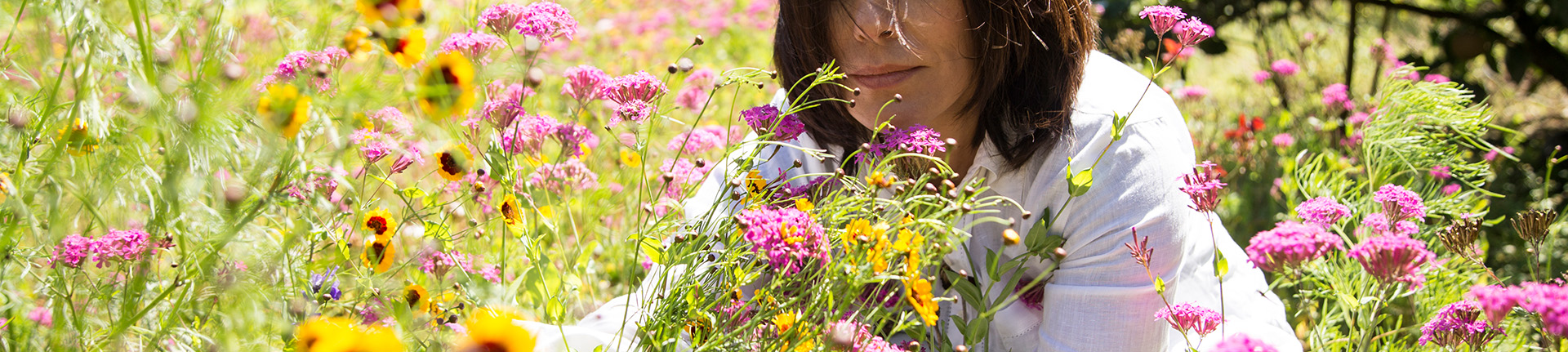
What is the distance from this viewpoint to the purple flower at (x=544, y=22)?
1.00 m

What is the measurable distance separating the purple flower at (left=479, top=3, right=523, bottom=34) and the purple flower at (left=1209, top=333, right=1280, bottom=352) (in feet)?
2.37

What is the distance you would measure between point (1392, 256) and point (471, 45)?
84cm

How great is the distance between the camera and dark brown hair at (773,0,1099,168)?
1.14m

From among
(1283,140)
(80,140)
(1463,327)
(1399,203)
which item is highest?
(80,140)

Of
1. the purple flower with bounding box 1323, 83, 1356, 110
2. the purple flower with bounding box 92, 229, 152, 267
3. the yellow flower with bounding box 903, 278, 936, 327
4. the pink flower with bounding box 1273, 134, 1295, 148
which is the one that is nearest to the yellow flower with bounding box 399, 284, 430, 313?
the purple flower with bounding box 92, 229, 152, 267

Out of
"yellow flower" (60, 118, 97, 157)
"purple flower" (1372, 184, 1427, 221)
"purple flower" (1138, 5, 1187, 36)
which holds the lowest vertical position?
"purple flower" (1372, 184, 1427, 221)

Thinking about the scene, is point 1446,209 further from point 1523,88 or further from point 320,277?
point 1523,88

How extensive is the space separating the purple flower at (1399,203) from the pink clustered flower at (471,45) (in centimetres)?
92

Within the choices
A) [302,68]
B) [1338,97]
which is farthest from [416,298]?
[1338,97]

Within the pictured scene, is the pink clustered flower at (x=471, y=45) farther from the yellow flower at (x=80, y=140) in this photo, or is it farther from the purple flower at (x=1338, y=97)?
the purple flower at (x=1338, y=97)

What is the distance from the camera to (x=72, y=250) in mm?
836

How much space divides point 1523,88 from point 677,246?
314cm

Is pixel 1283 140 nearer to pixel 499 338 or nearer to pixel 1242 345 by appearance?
pixel 1242 345

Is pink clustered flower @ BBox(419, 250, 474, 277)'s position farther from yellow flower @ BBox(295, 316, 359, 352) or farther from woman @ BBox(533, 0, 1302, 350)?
yellow flower @ BBox(295, 316, 359, 352)
